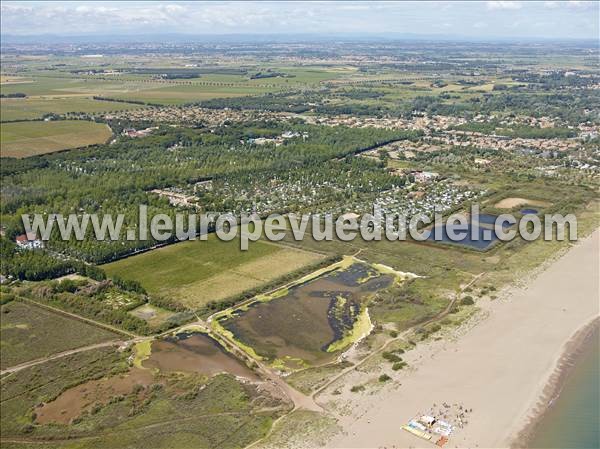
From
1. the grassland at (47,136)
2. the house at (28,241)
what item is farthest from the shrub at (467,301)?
the grassland at (47,136)

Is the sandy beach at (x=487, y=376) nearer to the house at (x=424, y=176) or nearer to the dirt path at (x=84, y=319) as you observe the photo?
the dirt path at (x=84, y=319)

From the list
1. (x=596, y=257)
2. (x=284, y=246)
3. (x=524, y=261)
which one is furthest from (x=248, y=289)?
(x=596, y=257)

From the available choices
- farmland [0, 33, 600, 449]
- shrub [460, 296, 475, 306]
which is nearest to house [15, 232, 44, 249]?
farmland [0, 33, 600, 449]

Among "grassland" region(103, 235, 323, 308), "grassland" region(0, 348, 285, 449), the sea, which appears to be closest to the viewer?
the sea

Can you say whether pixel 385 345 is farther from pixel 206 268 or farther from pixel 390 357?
pixel 206 268

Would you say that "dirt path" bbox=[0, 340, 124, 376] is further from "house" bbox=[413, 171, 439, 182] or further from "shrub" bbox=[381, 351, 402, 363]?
"house" bbox=[413, 171, 439, 182]
